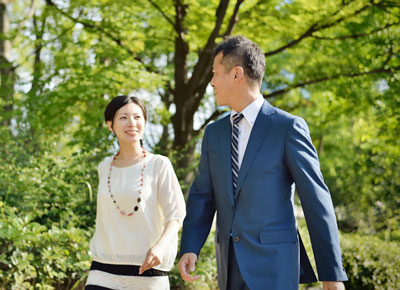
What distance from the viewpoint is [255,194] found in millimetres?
2656

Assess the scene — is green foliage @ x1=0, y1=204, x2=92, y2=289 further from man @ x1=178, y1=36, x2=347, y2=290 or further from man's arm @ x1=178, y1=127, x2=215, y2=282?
man @ x1=178, y1=36, x2=347, y2=290

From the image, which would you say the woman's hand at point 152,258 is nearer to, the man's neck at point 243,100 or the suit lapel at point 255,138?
the suit lapel at point 255,138

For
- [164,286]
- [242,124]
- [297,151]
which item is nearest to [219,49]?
[242,124]

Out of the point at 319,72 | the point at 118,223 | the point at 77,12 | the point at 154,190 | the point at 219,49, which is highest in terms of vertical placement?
the point at 77,12

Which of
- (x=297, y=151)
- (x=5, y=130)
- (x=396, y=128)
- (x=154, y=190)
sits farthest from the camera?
(x=396, y=128)

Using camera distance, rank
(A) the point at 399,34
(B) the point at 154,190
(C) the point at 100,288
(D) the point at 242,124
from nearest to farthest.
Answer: (D) the point at 242,124 < (C) the point at 100,288 < (B) the point at 154,190 < (A) the point at 399,34

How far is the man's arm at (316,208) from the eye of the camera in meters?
2.48

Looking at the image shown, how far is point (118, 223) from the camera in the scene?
325 cm

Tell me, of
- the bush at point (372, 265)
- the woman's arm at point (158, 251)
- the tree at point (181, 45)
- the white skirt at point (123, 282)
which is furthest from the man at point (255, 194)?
the tree at point (181, 45)

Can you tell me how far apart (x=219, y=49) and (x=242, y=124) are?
462mm

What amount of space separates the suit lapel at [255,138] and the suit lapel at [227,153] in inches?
2.9

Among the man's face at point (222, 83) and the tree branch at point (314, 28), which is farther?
the tree branch at point (314, 28)

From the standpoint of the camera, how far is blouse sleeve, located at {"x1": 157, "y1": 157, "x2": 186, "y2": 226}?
324cm

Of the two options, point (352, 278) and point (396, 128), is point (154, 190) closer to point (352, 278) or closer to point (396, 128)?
point (352, 278)
